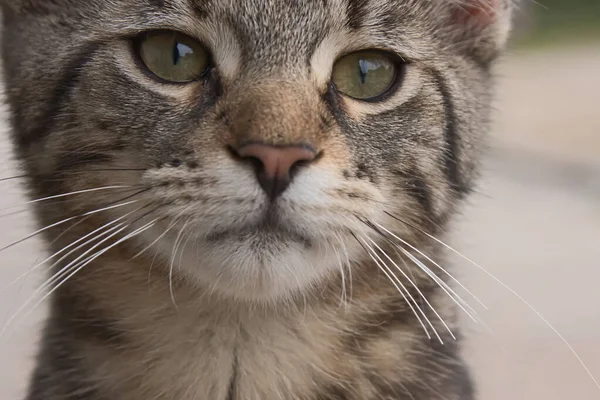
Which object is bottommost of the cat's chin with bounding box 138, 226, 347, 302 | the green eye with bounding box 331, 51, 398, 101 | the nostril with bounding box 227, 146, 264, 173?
the cat's chin with bounding box 138, 226, 347, 302

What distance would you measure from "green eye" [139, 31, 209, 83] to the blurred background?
282mm

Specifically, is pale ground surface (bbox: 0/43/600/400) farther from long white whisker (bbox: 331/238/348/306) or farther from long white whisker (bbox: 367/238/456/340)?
long white whisker (bbox: 331/238/348/306)

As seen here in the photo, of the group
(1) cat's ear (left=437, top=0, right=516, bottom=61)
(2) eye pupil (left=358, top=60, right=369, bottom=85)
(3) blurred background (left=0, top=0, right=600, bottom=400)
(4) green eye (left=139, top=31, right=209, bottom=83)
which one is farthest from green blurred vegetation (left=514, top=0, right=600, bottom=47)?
(4) green eye (left=139, top=31, right=209, bottom=83)

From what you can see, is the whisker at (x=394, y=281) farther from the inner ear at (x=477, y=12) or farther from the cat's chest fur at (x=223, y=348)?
the inner ear at (x=477, y=12)

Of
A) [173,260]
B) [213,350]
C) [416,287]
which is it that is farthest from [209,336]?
[416,287]

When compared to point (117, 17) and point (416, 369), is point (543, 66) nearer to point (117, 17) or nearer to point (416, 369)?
point (416, 369)

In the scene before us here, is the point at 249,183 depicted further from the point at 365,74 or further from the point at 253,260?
the point at 365,74

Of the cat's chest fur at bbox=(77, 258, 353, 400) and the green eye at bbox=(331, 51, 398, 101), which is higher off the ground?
the green eye at bbox=(331, 51, 398, 101)

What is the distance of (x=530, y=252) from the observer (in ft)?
6.38

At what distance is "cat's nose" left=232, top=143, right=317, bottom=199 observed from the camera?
78 cm

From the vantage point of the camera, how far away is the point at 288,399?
3.33ft

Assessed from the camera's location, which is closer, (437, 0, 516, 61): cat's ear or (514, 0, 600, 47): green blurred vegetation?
(437, 0, 516, 61): cat's ear

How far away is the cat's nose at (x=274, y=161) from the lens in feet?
2.55

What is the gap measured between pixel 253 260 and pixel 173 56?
9.9 inches
